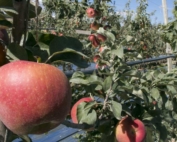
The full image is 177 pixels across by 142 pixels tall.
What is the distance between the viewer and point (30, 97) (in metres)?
0.42

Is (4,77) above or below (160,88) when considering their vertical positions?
above

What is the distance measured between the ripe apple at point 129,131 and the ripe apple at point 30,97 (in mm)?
607

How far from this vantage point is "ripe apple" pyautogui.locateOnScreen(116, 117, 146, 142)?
1.02m

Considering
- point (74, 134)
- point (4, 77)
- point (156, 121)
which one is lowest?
point (74, 134)

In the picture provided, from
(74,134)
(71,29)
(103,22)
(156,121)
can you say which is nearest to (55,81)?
(156,121)

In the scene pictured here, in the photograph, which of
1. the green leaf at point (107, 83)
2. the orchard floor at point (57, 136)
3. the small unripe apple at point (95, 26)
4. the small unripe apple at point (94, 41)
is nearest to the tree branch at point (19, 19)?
the green leaf at point (107, 83)

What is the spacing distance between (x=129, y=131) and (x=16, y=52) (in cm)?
70

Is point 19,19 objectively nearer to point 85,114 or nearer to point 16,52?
point 16,52

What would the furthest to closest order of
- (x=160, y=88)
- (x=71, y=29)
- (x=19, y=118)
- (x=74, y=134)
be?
(x=71, y=29) → (x=74, y=134) → (x=160, y=88) → (x=19, y=118)

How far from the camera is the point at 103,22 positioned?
113 inches

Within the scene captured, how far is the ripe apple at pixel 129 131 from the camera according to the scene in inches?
40.0

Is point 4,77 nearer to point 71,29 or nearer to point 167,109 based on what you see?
point 167,109

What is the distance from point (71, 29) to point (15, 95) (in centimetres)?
316

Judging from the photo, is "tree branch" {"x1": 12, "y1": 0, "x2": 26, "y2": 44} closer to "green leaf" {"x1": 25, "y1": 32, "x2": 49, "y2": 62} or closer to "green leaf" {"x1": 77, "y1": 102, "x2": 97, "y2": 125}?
"green leaf" {"x1": 25, "y1": 32, "x2": 49, "y2": 62}
